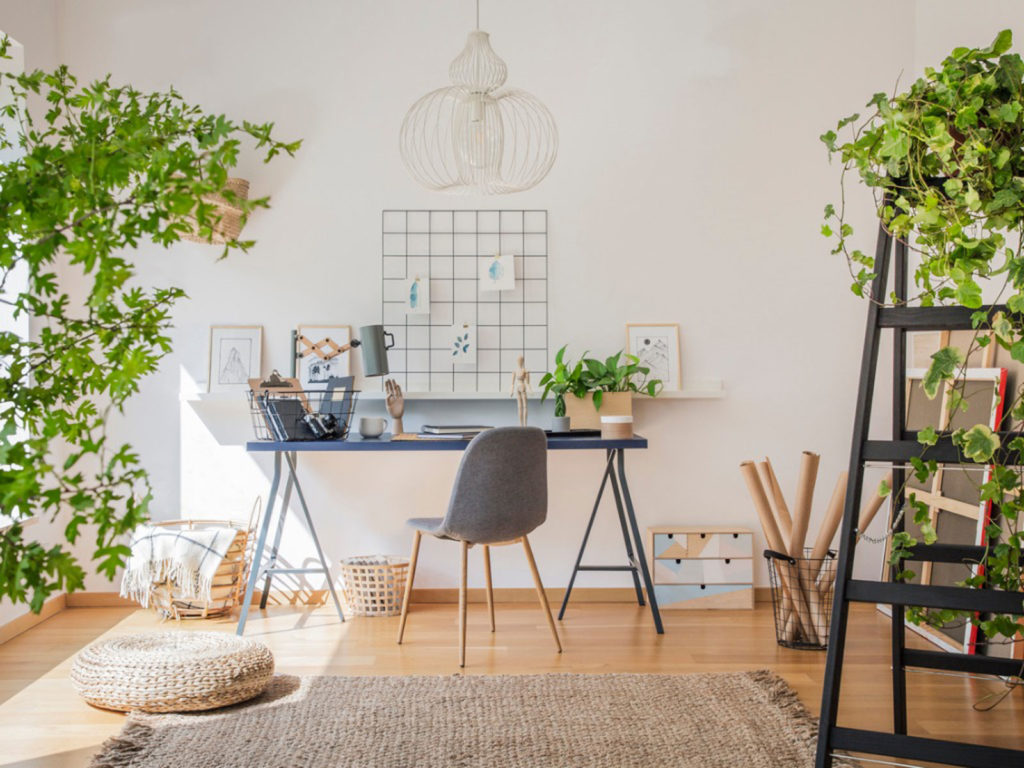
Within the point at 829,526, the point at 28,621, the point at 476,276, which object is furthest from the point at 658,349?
the point at 28,621

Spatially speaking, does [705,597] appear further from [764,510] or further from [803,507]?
[803,507]

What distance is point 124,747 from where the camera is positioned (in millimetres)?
2705

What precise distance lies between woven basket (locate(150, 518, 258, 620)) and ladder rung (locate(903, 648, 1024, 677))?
9.20 ft

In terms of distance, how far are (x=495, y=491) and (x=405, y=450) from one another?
2.31ft

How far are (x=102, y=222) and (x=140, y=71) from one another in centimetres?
378

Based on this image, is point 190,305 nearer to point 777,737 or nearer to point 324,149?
point 324,149

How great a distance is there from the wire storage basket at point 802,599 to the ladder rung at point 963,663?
4.00ft

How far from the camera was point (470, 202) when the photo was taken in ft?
15.0

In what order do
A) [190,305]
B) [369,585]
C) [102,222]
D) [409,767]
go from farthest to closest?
[190,305] < [369,585] < [409,767] < [102,222]

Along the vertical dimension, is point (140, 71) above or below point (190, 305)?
above

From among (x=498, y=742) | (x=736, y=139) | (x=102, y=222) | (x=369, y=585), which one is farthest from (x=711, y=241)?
(x=102, y=222)

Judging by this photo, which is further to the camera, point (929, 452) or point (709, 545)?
point (709, 545)

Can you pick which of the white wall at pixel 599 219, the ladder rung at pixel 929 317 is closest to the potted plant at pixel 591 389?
the white wall at pixel 599 219

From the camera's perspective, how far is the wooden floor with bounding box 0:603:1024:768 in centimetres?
292
